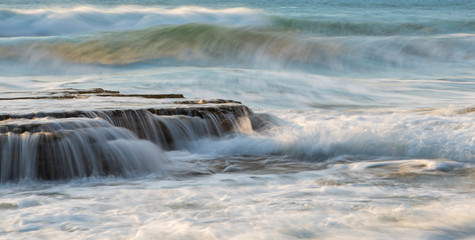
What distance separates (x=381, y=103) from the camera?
31.1ft

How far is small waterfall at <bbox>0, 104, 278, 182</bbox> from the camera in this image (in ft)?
14.1

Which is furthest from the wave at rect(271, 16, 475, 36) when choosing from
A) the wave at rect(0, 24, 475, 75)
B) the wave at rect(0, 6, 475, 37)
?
the wave at rect(0, 24, 475, 75)

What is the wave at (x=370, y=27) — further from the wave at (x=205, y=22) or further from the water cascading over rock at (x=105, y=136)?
the water cascading over rock at (x=105, y=136)

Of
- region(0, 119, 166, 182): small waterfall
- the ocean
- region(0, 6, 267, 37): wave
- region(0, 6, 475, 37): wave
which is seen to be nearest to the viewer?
the ocean

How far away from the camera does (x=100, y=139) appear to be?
15.6 ft

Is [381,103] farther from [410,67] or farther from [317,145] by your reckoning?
[410,67]

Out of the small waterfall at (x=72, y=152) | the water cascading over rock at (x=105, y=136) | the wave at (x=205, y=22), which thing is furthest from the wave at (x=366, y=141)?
the wave at (x=205, y=22)

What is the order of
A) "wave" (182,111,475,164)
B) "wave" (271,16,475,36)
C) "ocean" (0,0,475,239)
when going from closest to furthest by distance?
"ocean" (0,0,475,239) < "wave" (182,111,475,164) < "wave" (271,16,475,36)

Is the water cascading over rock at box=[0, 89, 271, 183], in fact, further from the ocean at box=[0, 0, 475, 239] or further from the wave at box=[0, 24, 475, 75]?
the wave at box=[0, 24, 475, 75]

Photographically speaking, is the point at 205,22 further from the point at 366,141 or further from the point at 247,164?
the point at 247,164

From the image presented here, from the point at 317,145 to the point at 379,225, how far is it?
7.89 feet

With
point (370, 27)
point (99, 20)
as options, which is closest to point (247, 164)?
point (370, 27)

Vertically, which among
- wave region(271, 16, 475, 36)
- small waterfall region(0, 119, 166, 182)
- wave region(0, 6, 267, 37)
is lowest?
small waterfall region(0, 119, 166, 182)

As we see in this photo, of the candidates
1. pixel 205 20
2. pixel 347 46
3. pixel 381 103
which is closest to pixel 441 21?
pixel 347 46
